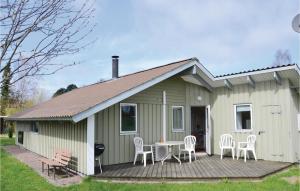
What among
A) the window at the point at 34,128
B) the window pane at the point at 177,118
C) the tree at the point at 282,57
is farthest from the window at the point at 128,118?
the tree at the point at 282,57

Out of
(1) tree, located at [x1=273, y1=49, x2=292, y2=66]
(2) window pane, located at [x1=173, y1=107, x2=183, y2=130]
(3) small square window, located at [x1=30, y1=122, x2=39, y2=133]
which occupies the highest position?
(1) tree, located at [x1=273, y1=49, x2=292, y2=66]

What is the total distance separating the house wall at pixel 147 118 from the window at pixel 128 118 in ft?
0.48

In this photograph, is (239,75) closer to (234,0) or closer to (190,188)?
(234,0)

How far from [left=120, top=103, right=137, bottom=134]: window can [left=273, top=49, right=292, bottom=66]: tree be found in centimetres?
3234

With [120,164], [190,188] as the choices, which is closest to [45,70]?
[190,188]

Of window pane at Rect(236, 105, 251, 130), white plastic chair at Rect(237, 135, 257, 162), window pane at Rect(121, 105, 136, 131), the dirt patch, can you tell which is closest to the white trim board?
window pane at Rect(121, 105, 136, 131)

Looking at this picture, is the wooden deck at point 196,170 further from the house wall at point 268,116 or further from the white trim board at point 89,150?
the house wall at point 268,116

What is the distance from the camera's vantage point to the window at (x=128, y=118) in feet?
34.6

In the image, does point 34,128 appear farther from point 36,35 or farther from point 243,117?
point 36,35

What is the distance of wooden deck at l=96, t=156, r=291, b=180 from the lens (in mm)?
8141

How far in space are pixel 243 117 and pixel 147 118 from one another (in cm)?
390

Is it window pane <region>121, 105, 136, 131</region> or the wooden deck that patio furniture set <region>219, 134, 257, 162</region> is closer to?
the wooden deck

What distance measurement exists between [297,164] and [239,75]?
3751 mm

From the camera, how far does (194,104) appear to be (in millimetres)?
12781
